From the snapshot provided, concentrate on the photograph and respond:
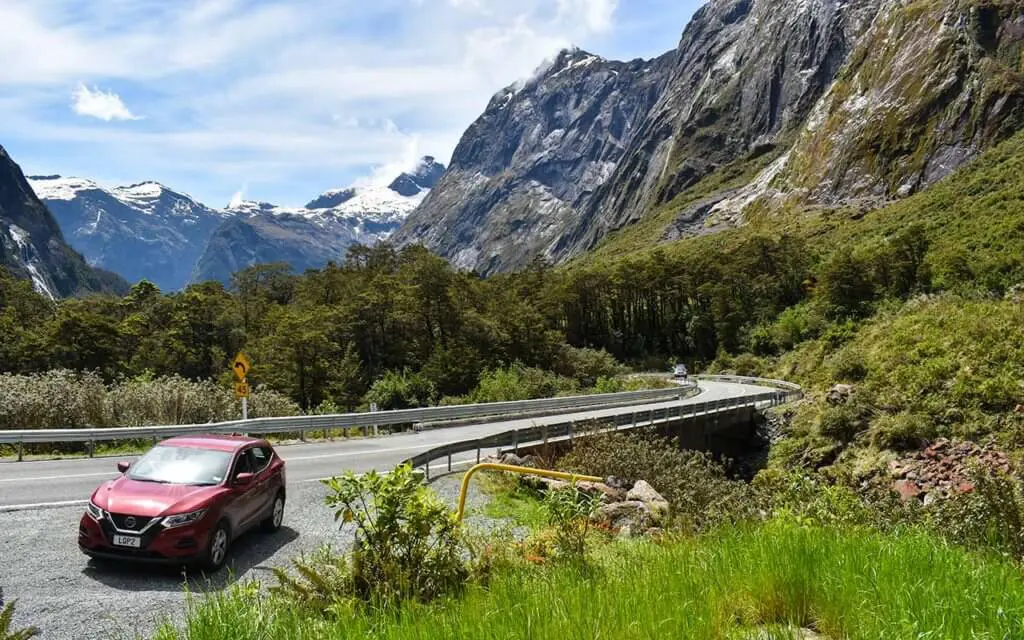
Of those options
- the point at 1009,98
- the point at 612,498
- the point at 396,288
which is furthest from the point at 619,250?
the point at 612,498

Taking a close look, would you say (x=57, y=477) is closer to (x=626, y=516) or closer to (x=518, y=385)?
(x=626, y=516)

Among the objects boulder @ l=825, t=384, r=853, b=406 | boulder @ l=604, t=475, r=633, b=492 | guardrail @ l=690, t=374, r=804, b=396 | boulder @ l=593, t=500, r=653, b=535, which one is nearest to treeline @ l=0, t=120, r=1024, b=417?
guardrail @ l=690, t=374, r=804, b=396

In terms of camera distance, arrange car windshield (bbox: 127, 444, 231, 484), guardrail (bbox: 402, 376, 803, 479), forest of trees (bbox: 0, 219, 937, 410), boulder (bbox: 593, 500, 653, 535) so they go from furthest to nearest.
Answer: forest of trees (bbox: 0, 219, 937, 410)
guardrail (bbox: 402, 376, 803, 479)
boulder (bbox: 593, 500, 653, 535)
car windshield (bbox: 127, 444, 231, 484)

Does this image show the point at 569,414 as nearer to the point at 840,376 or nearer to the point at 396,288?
the point at 840,376

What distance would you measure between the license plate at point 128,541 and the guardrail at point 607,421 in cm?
325

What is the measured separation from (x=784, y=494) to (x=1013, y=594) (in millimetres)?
4823

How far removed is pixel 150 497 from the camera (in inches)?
325

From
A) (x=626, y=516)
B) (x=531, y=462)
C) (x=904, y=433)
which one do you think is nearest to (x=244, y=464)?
(x=626, y=516)

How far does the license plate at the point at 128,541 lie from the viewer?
307 inches

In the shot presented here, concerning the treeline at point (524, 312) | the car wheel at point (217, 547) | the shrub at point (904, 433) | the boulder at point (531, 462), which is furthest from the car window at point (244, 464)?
the treeline at point (524, 312)

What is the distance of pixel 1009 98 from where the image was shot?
88938mm

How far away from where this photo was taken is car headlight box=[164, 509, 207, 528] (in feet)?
25.8

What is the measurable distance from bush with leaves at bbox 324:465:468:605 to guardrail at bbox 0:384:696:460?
15.5 metres

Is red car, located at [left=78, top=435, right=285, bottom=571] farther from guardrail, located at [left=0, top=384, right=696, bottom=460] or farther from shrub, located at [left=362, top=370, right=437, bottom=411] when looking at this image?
shrub, located at [left=362, top=370, right=437, bottom=411]
